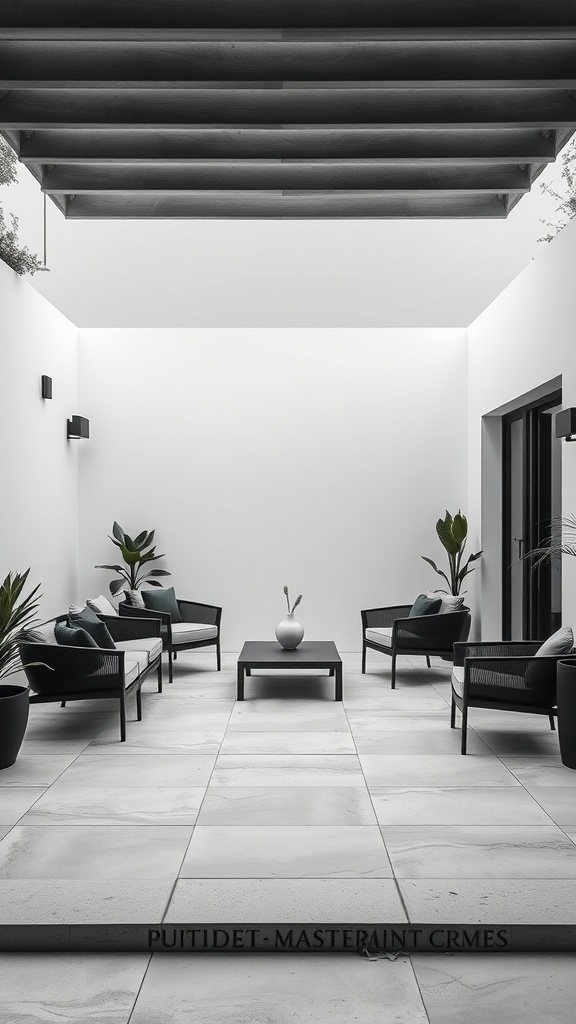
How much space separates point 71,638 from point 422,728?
2.39m

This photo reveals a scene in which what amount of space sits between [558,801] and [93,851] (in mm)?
2191

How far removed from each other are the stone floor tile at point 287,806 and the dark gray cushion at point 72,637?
151 centimetres

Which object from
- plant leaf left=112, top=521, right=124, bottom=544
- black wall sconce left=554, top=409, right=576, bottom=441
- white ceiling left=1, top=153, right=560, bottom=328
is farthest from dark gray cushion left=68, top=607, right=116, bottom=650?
white ceiling left=1, top=153, right=560, bottom=328

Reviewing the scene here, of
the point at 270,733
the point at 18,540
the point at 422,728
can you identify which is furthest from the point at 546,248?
the point at 18,540

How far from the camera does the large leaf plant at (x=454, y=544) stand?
825 cm

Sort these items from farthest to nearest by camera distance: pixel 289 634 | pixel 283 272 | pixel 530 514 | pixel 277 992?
pixel 283 272 < pixel 530 514 < pixel 289 634 < pixel 277 992

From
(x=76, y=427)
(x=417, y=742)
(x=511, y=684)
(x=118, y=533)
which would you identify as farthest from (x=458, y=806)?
(x=76, y=427)

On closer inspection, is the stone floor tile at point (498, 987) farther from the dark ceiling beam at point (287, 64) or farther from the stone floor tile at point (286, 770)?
the dark ceiling beam at point (287, 64)

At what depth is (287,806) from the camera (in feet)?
12.7

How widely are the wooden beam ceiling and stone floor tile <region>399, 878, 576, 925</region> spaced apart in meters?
3.65

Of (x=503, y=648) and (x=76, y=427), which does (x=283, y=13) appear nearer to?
(x=503, y=648)

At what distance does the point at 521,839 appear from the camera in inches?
134

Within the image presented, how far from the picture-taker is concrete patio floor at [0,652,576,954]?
2.64 meters

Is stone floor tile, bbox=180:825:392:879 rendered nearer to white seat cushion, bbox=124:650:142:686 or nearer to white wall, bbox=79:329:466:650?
white seat cushion, bbox=124:650:142:686
